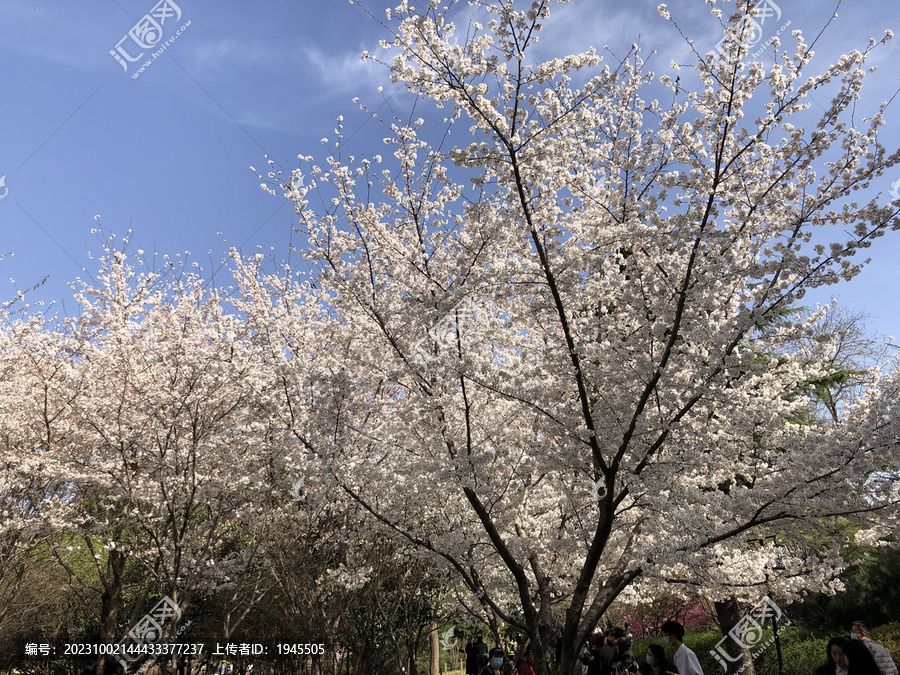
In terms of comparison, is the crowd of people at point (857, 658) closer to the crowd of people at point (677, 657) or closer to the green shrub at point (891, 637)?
the crowd of people at point (677, 657)

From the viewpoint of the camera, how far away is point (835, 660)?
14.5ft

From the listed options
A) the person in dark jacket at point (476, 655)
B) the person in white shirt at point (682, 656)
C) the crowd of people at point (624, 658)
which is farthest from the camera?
the person in dark jacket at point (476, 655)

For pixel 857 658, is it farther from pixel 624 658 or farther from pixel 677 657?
pixel 624 658

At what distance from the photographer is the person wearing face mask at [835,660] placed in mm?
4336

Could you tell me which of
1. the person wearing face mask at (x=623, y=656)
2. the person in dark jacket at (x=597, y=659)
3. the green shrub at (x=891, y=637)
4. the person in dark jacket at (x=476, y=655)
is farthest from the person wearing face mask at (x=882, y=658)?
the person in dark jacket at (x=476, y=655)

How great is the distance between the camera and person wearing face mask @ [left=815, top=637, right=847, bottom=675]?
4.34 m

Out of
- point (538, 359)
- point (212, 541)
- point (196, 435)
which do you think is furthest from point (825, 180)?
point (212, 541)

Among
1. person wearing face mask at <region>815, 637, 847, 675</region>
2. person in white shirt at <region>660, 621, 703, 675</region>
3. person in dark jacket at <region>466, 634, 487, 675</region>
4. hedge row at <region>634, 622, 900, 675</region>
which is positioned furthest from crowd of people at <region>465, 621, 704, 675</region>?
hedge row at <region>634, 622, 900, 675</region>

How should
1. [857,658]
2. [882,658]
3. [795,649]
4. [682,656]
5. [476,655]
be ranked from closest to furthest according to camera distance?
1. [857,658]
2. [882,658]
3. [682,656]
4. [476,655]
5. [795,649]

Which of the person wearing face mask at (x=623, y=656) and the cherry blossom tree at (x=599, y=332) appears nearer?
the cherry blossom tree at (x=599, y=332)

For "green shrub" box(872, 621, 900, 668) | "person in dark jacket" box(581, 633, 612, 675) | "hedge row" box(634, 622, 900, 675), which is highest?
"person in dark jacket" box(581, 633, 612, 675)

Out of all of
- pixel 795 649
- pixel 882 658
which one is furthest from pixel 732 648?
pixel 882 658

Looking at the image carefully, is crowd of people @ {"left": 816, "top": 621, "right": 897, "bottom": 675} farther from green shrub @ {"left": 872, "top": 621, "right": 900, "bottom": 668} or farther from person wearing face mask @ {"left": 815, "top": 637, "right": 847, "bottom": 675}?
green shrub @ {"left": 872, "top": 621, "right": 900, "bottom": 668}

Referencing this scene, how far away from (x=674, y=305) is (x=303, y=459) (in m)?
4.77
